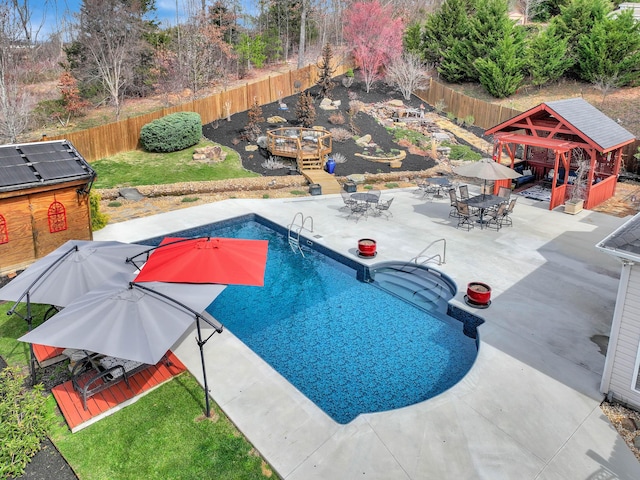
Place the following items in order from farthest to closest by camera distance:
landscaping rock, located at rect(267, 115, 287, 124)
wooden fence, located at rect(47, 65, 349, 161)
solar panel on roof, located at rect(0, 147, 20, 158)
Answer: landscaping rock, located at rect(267, 115, 287, 124) → wooden fence, located at rect(47, 65, 349, 161) → solar panel on roof, located at rect(0, 147, 20, 158)

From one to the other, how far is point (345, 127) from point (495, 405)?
22.6 meters

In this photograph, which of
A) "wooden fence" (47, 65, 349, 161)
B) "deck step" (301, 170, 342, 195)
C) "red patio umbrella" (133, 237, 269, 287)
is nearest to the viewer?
"red patio umbrella" (133, 237, 269, 287)

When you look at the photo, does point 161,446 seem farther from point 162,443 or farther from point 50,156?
point 50,156

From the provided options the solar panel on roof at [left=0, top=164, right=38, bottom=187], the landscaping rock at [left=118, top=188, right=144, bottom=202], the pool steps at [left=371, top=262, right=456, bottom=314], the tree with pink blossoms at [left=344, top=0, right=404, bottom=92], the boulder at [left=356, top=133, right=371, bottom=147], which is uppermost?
the tree with pink blossoms at [left=344, top=0, right=404, bottom=92]

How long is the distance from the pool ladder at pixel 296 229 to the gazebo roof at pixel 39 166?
6.28 m

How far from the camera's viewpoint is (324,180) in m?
20.7

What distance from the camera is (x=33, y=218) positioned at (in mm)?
11992

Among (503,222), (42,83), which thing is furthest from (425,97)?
(42,83)

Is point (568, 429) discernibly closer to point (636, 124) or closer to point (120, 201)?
point (120, 201)

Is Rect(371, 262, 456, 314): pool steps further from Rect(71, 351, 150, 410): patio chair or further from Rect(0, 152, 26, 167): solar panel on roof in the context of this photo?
Rect(0, 152, 26, 167): solar panel on roof

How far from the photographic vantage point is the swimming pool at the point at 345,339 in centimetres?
805

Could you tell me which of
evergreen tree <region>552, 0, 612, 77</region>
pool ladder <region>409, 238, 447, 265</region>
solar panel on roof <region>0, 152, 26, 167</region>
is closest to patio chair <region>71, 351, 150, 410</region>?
solar panel on roof <region>0, 152, 26, 167</region>

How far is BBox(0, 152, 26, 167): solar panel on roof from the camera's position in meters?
11.6

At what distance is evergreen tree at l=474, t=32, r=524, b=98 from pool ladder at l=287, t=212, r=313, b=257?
2446 cm
